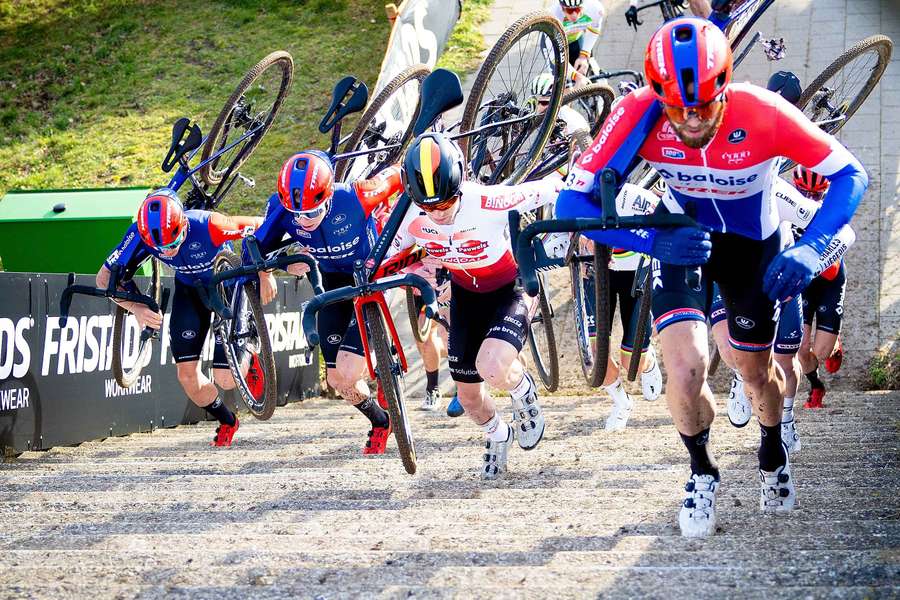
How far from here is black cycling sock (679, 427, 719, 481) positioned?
448 centimetres

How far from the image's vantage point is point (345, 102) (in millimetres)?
9969

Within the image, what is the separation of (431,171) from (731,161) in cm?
182

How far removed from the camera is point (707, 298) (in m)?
4.80

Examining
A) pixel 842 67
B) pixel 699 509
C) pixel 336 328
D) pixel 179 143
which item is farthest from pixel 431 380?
pixel 699 509

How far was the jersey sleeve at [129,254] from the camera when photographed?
8.37 m

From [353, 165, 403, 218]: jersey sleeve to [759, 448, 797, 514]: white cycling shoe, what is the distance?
12.8 feet

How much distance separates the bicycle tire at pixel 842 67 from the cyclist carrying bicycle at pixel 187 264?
4753mm

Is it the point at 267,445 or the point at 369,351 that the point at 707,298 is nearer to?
the point at 369,351

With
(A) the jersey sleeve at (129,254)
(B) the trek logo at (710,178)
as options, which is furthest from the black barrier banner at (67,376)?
(B) the trek logo at (710,178)

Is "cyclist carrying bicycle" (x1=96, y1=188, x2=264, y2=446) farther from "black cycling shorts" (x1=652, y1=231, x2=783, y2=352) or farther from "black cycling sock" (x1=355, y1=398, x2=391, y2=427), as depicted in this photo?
"black cycling shorts" (x1=652, y1=231, x2=783, y2=352)

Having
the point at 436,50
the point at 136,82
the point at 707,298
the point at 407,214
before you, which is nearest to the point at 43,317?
the point at 407,214

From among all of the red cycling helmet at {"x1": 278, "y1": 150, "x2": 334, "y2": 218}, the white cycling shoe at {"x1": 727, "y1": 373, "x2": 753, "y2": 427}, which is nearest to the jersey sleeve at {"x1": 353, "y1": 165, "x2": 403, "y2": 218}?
the red cycling helmet at {"x1": 278, "y1": 150, "x2": 334, "y2": 218}

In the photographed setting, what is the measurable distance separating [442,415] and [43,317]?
3880 mm

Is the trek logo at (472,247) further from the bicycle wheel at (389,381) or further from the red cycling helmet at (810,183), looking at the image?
the red cycling helmet at (810,183)
